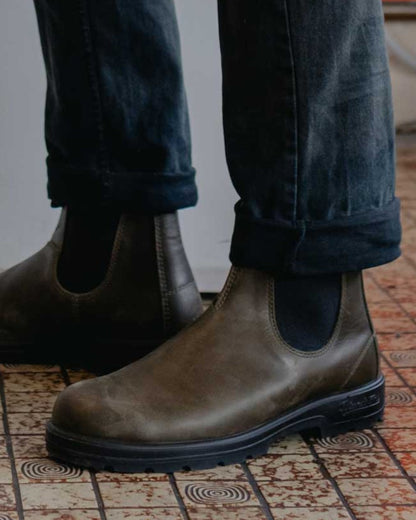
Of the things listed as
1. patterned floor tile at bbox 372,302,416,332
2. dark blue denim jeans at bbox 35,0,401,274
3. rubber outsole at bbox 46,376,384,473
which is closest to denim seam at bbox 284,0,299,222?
dark blue denim jeans at bbox 35,0,401,274

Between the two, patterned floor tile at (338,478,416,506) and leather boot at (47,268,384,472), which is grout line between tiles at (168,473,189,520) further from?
patterned floor tile at (338,478,416,506)

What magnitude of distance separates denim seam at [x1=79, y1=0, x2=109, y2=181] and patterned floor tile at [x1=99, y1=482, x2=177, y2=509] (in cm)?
39

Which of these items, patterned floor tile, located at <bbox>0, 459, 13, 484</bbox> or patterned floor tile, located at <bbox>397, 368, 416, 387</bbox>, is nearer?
patterned floor tile, located at <bbox>0, 459, 13, 484</bbox>

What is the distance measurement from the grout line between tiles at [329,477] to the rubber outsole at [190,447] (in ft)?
0.07

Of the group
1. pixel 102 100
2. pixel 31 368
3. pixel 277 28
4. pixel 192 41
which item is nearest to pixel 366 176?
pixel 277 28

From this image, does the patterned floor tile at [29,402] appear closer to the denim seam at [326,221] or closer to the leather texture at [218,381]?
the leather texture at [218,381]

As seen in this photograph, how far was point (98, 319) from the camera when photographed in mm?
1280

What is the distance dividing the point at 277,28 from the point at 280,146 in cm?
11

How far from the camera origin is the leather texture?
1.04 meters

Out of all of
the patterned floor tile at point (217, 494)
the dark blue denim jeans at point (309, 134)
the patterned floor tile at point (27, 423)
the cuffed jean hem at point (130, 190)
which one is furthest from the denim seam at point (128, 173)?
the patterned floor tile at point (217, 494)

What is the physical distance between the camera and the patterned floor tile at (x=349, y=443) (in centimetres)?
111

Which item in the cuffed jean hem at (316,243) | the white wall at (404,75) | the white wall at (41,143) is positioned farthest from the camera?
the white wall at (404,75)

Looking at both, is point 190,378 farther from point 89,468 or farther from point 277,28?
point 277,28

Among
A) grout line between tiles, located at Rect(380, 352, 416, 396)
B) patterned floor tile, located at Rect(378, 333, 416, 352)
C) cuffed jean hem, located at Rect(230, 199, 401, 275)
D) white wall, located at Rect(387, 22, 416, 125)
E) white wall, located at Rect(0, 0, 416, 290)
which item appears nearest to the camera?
cuffed jean hem, located at Rect(230, 199, 401, 275)
